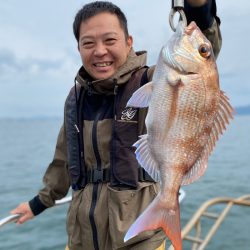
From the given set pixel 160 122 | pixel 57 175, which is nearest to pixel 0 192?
pixel 57 175

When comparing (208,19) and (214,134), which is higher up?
(208,19)

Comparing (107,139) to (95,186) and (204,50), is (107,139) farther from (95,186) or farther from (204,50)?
(204,50)

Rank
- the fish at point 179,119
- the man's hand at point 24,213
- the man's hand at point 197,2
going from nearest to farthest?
the fish at point 179,119, the man's hand at point 197,2, the man's hand at point 24,213

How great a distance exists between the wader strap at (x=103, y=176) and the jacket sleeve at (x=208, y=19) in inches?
38.4

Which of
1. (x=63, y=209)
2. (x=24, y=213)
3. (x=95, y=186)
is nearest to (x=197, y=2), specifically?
(x=95, y=186)

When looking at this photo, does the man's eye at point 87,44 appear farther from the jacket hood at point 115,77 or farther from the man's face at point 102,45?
the jacket hood at point 115,77

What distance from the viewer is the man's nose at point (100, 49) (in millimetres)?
2574

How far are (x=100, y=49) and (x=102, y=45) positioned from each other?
0.04m

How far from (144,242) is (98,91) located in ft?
3.69

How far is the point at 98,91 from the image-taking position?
2791 millimetres

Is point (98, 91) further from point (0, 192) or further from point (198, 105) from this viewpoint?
point (0, 192)

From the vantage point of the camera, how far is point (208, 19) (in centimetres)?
237

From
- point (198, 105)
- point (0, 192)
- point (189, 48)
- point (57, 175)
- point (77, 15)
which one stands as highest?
point (77, 15)

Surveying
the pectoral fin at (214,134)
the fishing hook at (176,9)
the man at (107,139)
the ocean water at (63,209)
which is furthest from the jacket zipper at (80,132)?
the ocean water at (63,209)
